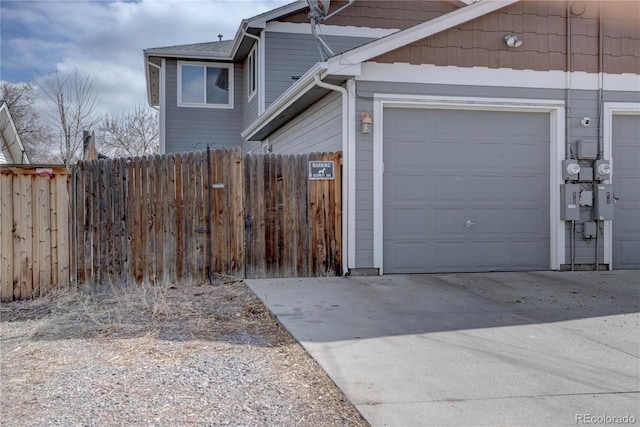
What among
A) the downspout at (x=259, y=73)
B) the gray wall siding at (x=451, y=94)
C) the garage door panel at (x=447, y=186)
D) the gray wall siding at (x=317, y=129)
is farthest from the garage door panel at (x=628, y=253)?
the downspout at (x=259, y=73)

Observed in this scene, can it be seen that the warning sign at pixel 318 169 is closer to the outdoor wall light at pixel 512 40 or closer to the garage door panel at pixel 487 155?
the garage door panel at pixel 487 155

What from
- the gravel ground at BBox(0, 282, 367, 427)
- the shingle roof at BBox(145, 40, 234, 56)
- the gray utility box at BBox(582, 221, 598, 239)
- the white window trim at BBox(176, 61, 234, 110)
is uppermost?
the shingle roof at BBox(145, 40, 234, 56)

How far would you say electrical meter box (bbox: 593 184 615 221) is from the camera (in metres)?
8.19

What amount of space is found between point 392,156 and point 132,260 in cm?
405

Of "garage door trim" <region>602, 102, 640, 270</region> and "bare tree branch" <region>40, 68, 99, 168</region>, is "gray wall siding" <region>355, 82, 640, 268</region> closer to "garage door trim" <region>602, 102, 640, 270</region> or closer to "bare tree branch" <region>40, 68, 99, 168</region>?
"garage door trim" <region>602, 102, 640, 270</region>

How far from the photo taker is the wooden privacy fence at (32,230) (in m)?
7.24

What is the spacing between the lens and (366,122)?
24.8 feet

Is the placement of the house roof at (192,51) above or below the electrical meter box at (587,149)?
above

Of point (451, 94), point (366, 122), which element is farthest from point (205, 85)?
point (451, 94)

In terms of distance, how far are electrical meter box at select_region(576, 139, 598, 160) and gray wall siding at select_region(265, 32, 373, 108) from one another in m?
6.67

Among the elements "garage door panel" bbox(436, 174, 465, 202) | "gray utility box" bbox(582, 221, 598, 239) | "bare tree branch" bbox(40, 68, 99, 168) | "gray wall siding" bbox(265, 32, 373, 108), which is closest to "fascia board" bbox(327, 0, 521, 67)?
"garage door panel" bbox(436, 174, 465, 202)

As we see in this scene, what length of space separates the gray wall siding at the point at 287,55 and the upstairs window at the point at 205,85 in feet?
10.5

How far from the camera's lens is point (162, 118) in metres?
15.3

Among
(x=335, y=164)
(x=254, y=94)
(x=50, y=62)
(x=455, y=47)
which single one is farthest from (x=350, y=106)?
(x=50, y=62)
